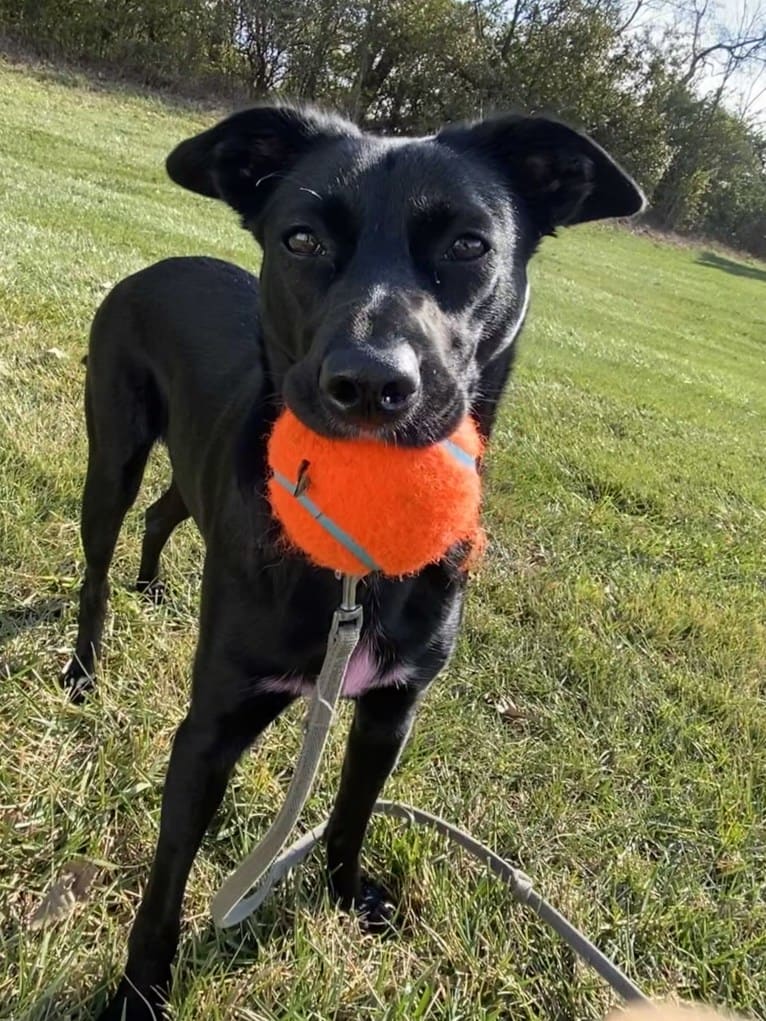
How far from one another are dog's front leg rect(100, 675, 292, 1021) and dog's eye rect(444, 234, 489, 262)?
1007 millimetres

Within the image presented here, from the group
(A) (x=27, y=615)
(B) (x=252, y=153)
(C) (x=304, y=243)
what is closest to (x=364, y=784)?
(C) (x=304, y=243)

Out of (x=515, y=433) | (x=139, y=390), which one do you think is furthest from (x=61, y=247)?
(x=139, y=390)

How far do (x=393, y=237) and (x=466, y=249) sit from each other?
0.54 feet

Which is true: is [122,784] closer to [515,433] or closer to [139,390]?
[139,390]

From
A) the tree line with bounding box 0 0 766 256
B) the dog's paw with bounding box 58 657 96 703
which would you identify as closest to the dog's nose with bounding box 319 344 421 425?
the dog's paw with bounding box 58 657 96 703

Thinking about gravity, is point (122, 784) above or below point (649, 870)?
below

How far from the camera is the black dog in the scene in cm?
153

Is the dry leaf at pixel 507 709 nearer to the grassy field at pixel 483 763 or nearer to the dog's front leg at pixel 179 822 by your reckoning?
the grassy field at pixel 483 763

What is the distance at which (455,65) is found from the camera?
28.9 m

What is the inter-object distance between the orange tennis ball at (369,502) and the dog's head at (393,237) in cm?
5

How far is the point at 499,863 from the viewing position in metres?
2.24

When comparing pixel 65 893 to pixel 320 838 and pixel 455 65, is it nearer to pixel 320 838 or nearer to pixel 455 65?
pixel 320 838

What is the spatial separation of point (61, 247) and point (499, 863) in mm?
6822

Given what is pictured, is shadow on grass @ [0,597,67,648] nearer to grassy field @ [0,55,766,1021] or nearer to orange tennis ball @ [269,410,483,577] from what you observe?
grassy field @ [0,55,766,1021]
